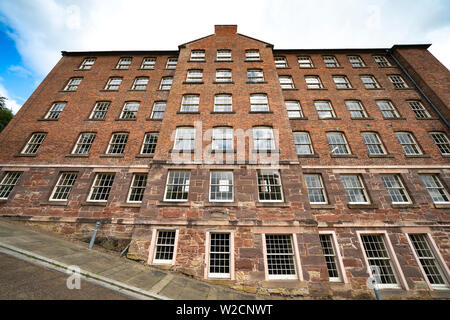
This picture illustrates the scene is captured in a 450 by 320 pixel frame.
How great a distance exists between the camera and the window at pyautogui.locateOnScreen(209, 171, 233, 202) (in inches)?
365

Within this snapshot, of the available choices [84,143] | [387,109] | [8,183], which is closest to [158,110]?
[84,143]

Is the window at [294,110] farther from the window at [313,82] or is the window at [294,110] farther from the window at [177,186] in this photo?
the window at [177,186]

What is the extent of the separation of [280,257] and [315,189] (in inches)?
202

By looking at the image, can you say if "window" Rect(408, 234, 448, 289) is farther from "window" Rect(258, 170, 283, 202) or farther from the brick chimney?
the brick chimney

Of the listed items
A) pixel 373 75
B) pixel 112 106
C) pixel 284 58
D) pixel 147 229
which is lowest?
pixel 147 229

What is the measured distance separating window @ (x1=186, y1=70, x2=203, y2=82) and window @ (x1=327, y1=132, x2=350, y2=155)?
38.4ft

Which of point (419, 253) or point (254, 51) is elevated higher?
point (254, 51)

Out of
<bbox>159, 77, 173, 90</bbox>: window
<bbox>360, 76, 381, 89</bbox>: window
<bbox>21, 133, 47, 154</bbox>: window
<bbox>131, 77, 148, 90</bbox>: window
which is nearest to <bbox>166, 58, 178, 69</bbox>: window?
<bbox>159, 77, 173, 90</bbox>: window

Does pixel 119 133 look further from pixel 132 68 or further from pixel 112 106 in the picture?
pixel 132 68

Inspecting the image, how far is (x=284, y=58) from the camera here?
57.2 feet

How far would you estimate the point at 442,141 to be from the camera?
481 inches

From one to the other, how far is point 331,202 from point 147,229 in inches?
431
